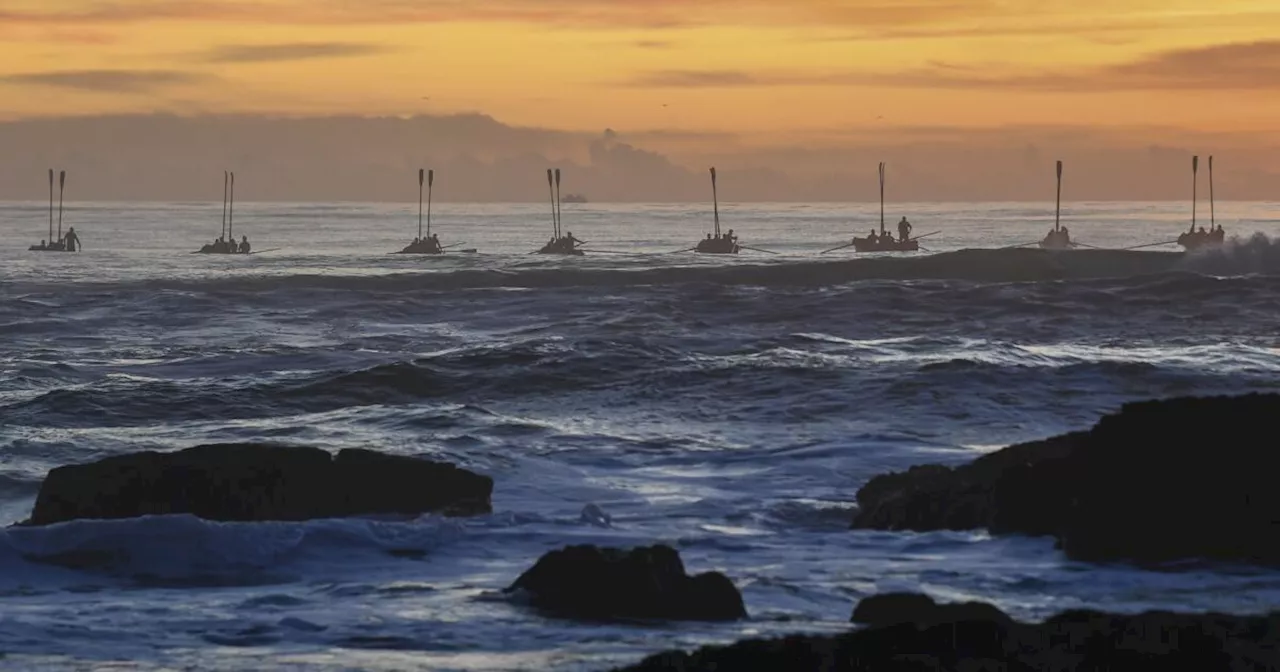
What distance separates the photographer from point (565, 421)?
86.0 ft

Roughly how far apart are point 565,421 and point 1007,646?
53.8 ft

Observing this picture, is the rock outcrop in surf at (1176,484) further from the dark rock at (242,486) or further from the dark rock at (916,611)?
the dark rock at (242,486)

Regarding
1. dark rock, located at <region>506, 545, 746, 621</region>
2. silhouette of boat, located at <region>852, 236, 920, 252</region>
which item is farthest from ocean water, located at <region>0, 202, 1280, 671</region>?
silhouette of boat, located at <region>852, 236, 920, 252</region>

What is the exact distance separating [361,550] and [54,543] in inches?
98.3

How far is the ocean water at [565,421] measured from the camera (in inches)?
495

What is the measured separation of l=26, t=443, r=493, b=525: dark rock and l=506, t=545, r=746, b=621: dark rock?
3967 millimetres

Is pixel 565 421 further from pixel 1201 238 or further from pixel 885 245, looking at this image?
pixel 1201 238

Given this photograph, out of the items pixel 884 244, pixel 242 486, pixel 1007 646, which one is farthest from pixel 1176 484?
pixel 884 244

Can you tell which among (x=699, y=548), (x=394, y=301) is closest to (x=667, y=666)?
(x=699, y=548)

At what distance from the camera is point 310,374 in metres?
33.2

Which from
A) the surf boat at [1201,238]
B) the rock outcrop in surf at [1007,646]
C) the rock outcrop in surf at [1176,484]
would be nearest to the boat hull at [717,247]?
the surf boat at [1201,238]

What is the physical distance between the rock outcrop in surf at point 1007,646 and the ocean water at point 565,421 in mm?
1156

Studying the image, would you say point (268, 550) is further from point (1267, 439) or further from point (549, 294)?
point (549, 294)

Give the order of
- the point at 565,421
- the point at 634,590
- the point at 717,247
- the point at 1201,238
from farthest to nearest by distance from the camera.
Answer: the point at 717,247, the point at 1201,238, the point at 565,421, the point at 634,590
